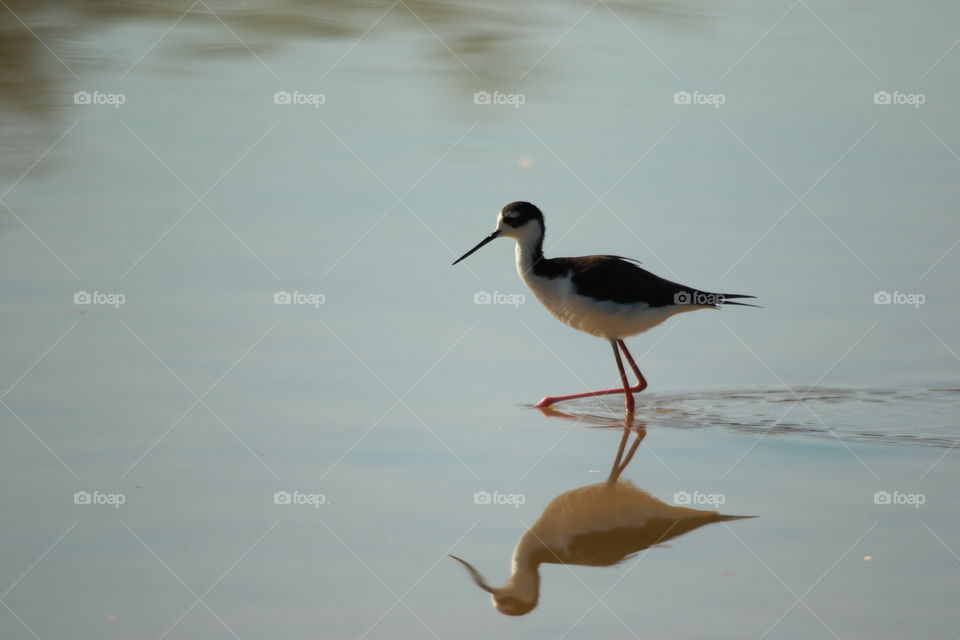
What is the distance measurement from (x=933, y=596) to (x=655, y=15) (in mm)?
10052

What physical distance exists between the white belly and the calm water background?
280mm

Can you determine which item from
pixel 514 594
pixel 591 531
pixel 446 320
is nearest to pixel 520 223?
pixel 446 320

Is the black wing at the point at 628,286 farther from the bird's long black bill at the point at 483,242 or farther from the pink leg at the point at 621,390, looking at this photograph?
the bird's long black bill at the point at 483,242

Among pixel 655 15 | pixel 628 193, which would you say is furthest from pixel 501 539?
pixel 655 15

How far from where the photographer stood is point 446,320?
8.21 meters

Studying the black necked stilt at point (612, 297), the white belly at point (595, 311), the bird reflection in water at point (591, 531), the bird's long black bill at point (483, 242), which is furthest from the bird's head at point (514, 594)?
the bird's long black bill at point (483, 242)

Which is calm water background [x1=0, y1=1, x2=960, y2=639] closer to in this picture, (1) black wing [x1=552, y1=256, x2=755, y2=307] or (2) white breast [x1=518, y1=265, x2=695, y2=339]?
(2) white breast [x1=518, y1=265, x2=695, y2=339]

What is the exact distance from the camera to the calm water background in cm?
541

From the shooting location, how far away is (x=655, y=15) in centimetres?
1441

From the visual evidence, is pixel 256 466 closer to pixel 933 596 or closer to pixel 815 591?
pixel 815 591

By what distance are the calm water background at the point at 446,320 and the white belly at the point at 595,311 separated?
0.92 ft

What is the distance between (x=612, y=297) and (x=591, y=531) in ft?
7.36

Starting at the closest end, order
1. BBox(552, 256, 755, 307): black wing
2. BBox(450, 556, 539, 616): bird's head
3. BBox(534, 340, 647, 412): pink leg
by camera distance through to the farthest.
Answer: BBox(450, 556, 539, 616): bird's head → BBox(534, 340, 647, 412): pink leg → BBox(552, 256, 755, 307): black wing

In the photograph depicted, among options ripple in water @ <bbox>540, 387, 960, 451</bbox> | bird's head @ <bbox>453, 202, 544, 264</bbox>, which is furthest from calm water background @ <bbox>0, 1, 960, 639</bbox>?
bird's head @ <bbox>453, 202, 544, 264</bbox>
